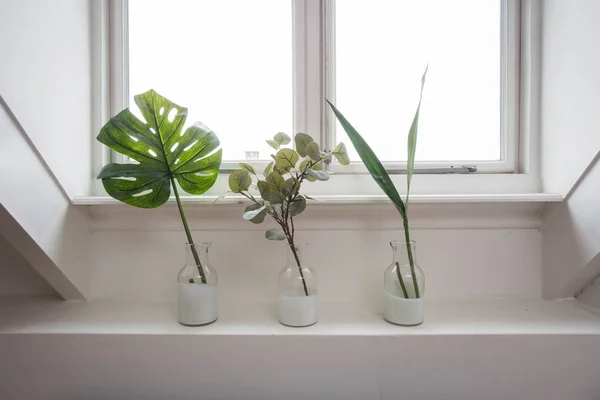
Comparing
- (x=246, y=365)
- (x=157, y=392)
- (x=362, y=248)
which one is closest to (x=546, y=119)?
(x=362, y=248)

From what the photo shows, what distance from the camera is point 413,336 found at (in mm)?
686

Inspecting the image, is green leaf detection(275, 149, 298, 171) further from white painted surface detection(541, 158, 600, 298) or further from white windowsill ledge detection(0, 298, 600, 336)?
white painted surface detection(541, 158, 600, 298)

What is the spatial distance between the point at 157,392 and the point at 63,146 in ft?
2.13

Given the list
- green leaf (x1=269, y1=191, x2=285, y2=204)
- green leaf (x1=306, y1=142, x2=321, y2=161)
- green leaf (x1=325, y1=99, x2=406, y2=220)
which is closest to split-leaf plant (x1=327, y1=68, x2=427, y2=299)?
green leaf (x1=325, y1=99, x2=406, y2=220)

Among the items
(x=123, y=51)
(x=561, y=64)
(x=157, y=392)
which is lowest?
(x=157, y=392)

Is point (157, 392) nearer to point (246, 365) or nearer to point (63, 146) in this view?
point (246, 365)

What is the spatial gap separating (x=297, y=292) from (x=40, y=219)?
0.62m

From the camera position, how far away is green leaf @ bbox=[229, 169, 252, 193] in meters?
0.69

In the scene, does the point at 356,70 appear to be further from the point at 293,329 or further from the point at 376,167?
the point at 293,329

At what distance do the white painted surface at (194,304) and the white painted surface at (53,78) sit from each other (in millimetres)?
416

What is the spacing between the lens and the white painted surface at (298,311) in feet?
2.38

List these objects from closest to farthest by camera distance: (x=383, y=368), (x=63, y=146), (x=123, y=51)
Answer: (x=383, y=368) → (x=63, y=146) → (x=123, y=51)

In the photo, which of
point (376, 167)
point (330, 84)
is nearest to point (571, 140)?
point (376, 167)

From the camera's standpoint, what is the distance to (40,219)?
71 centimetres
